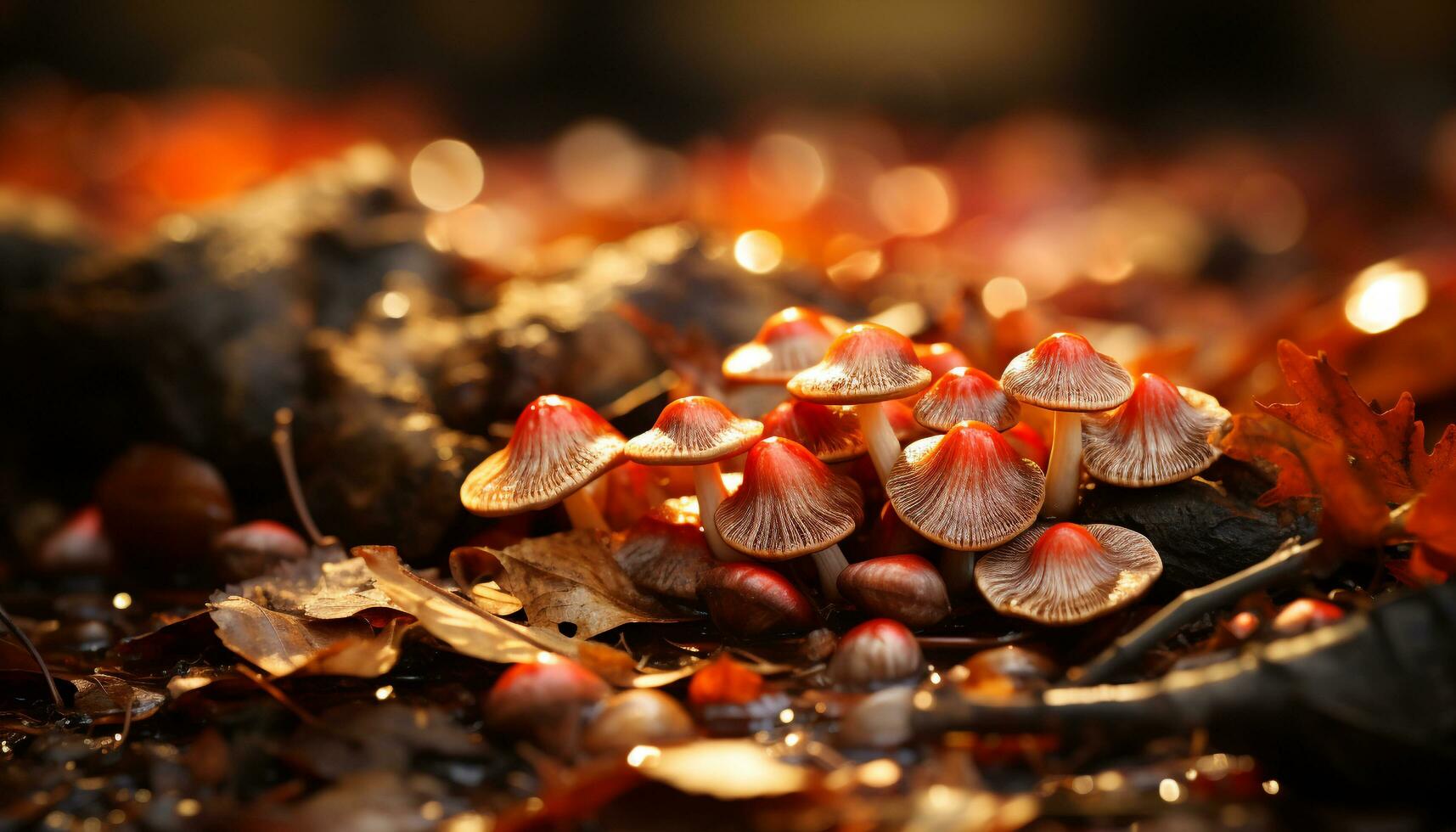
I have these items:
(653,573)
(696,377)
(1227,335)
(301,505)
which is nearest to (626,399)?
(696,377)

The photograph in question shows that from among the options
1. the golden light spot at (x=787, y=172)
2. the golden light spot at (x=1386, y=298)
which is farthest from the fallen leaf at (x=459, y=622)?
the golden light spot at (x=787, y=172)

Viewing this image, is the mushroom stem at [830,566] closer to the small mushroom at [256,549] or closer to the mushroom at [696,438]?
the mushroom at [696,438]

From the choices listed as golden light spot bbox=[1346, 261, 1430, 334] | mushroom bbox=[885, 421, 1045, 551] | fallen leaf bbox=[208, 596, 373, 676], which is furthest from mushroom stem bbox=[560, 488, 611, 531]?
golden light spot bbox=[1346, 261, 1430, 334]

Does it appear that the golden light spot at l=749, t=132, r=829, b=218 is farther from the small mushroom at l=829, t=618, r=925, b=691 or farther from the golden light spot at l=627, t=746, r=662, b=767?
the golden light spot at l=627, t=746, r=662, b=767

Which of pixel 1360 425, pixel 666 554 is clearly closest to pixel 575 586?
pixel 666 554

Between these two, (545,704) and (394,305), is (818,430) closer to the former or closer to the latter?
(545,704)

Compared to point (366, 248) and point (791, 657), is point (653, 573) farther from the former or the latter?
point (366, 248)
